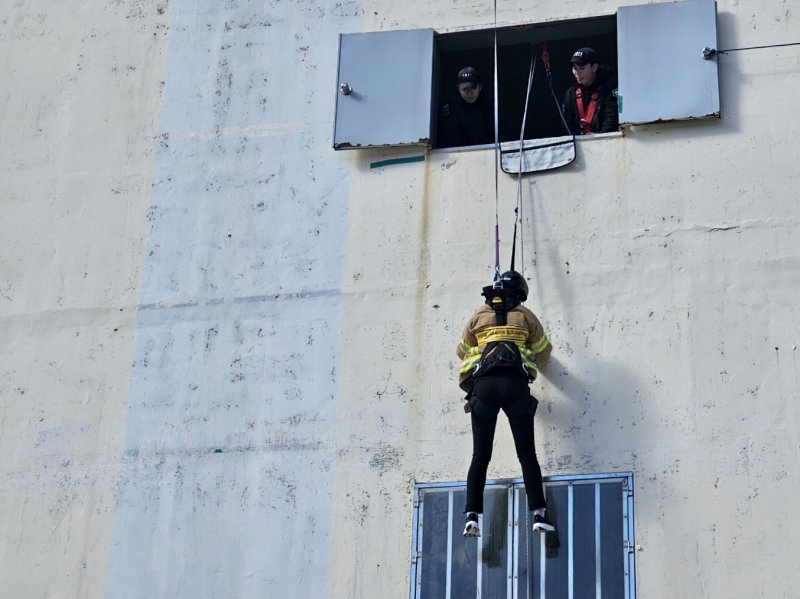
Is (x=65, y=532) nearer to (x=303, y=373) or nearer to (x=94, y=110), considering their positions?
(x=303, y=373)

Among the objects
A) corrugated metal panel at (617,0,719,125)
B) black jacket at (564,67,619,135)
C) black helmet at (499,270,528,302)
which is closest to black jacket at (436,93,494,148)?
black jacket at (564,67,619,135)

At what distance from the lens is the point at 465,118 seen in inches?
452

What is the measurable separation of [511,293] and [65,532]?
3521mm

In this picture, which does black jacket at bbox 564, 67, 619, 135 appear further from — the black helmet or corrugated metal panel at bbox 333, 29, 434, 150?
the black helmet

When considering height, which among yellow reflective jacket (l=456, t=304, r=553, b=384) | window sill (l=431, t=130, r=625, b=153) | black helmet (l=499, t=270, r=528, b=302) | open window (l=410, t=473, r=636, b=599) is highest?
window sill (l=431, t=130, r=625, b=153)

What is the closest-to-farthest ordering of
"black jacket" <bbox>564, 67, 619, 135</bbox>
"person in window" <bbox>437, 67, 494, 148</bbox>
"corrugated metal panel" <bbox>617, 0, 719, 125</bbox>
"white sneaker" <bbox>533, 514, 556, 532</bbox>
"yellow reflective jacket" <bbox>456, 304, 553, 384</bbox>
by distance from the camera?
"white sneaker" <bbox>533, 514, 556, 532</bbox> < "yellow reflective jacket" <bbox>456, 304, 553, 384</bbox> < "corrugated metal panel" <bbox>617, 0, 719, 125</bbox> < "black jacket" <bbox>564, 67, 619, 135</bbox> < "person in window" <bbox>437, 67, 494, 148</bbox>

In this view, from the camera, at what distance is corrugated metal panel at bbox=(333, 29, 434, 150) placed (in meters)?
11.2

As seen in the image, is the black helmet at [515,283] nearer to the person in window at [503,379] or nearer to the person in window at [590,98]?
the person in window at [503,379]

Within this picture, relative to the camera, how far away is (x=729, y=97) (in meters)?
10.7

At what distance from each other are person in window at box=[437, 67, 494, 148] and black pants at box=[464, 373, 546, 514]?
2.39 metres

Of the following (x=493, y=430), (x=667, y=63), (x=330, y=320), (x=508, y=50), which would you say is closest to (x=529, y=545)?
(x=493, y=430)

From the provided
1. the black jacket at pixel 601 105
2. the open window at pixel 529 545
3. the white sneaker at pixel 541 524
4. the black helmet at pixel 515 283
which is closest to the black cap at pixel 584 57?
the black jacket at pixel 601 105

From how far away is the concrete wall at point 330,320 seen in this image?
9875 mm

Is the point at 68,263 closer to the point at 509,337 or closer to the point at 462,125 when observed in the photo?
the point at 462,125
